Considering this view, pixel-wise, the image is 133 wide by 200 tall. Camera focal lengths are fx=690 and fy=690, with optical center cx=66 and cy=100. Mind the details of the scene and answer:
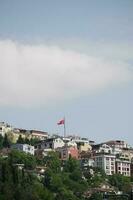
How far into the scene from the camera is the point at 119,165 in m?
67.0

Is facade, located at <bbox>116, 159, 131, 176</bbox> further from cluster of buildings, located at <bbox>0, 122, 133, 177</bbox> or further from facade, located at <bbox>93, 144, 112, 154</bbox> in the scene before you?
facade, located at <bbox>93, 144, 112, 154</bbox>

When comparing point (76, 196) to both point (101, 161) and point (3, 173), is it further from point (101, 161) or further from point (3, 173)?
point (101, 161)

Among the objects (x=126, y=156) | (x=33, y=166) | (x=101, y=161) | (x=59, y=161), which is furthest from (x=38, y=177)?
(x=126, y=156)

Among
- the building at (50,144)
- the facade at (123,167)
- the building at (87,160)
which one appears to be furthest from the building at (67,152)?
the facade at (123,167)

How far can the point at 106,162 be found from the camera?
6619 centimetres

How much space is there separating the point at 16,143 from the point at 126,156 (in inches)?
454

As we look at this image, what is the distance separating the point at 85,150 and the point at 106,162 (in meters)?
8.10

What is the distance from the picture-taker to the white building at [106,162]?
216 ft

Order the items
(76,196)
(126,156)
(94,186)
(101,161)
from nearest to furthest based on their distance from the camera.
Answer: (76,196) < (94,186) < (101,161) < (126,156)

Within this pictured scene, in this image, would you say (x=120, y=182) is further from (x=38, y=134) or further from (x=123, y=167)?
(x=38, y=134)

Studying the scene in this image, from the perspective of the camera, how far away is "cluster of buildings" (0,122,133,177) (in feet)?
217

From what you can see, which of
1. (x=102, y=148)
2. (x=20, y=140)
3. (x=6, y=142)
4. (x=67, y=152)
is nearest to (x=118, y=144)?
(x=102, y=148)

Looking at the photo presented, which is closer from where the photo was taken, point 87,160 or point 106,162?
point 87,160

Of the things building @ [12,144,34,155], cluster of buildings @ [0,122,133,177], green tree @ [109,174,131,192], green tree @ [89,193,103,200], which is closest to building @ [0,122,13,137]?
A: cluster of buildings @ [0,122,133,177]
